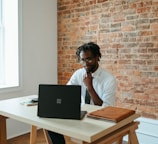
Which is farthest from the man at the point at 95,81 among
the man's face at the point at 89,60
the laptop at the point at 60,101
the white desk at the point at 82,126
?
the laptop at the point at 60,101

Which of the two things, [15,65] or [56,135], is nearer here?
[56,135]

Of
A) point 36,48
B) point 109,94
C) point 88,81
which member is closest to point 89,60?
point 88,81

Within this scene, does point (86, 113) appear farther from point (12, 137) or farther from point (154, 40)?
point (12, 137)

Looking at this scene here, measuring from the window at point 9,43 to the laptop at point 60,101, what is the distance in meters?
1.76

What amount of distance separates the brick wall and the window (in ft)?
2.93

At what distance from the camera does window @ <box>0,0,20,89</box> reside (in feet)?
10.5

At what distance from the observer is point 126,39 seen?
298 cm

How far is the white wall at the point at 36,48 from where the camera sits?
3.31 meters

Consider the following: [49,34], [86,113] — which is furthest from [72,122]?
[49,34]

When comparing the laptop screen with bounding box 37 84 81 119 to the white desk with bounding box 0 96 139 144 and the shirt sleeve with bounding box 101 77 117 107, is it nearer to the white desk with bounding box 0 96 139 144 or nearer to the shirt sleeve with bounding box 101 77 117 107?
the white desk with bounding box 0 96 139 144

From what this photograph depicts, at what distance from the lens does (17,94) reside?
3277mm

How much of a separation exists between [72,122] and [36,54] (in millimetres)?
2174

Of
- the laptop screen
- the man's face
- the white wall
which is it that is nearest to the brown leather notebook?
the laptop screen

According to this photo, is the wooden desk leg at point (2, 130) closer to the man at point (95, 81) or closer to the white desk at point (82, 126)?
the white desk at point (82, 126)
